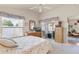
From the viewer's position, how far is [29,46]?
6.32 feet

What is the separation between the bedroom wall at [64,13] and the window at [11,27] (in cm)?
41

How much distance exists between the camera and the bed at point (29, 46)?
1.89 meters

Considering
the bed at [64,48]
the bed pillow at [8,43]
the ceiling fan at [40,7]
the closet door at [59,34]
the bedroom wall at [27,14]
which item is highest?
the ceiling fan at [40,7]

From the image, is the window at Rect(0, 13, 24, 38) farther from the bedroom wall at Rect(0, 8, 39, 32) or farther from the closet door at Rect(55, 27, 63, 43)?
the closet door at Rect(55, 27, 63, 43)

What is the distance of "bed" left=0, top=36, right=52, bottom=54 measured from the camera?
1.89 m

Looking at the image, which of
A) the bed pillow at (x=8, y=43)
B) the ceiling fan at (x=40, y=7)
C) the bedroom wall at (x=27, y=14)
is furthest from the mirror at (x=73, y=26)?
the bed pillow at (x=8, y=43)

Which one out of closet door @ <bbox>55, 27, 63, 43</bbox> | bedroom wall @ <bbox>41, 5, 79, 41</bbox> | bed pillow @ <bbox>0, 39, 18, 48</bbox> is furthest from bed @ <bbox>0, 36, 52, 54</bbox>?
bedroom wall @ <bbox>41, 5, 79, 41</bbox>

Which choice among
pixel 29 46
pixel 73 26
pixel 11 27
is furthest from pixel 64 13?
pixel 11 27

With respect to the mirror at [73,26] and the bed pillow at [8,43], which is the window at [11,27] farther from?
the mirror at [73,26]

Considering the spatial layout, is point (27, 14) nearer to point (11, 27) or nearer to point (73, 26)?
point (11, 27)

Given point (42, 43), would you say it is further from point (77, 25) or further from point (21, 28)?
point (77, 25)

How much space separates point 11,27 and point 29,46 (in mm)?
429
